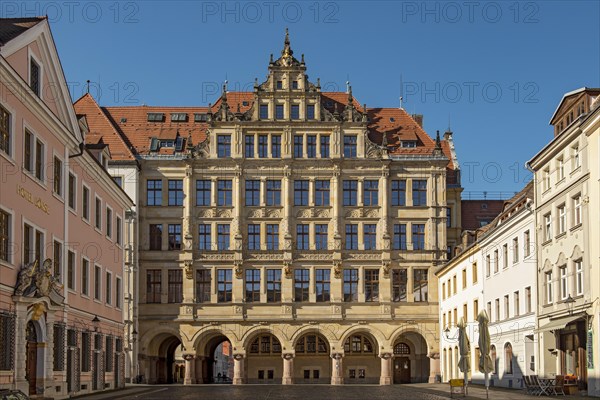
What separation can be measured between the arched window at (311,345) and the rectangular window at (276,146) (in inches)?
518

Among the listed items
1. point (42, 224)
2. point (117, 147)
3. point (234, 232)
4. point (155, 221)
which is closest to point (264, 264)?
point (234, 232)

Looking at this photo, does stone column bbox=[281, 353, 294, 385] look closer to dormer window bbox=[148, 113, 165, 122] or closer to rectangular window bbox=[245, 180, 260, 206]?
rectangular window bbox=[245, 180, 260, 206]

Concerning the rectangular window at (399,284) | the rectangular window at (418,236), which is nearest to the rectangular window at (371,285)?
the rectangular window at (399,284)

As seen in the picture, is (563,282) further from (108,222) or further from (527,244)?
(108,222)

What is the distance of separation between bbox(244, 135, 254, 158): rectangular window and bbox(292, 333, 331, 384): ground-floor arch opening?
13538mm

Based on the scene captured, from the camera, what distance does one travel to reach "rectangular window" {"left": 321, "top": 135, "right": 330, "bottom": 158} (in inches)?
2689

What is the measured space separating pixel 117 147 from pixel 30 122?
36569mm

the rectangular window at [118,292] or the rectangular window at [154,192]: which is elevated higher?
the rectangular window at [154,192]

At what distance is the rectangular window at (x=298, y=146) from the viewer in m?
68.1

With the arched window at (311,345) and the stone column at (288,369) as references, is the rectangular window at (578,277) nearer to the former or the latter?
the stone column at (288,369)

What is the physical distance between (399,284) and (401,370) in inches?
275

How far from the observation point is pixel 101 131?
7006 cm

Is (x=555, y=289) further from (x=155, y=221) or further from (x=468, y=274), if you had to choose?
(x=155, y=221)

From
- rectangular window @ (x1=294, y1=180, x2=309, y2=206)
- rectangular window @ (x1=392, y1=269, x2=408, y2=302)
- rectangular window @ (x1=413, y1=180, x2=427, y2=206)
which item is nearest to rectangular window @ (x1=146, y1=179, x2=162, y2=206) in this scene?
rectangular window @ (x1=294, y1=180, x2=309, y2=206)
